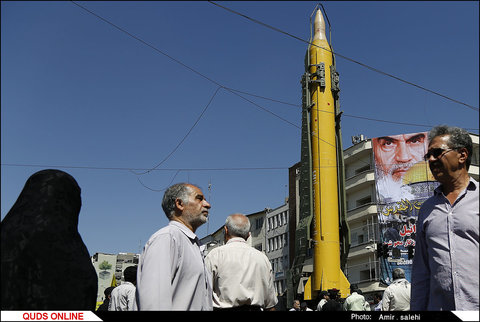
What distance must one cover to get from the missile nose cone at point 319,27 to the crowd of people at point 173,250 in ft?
66.5

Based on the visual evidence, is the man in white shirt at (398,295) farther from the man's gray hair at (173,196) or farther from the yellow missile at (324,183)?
the yellow missile at (324,183)

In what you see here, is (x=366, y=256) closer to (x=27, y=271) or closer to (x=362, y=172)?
(x=362, y=172)

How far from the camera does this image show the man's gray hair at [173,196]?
4.82m

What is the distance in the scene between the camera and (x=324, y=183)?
21.7 meters

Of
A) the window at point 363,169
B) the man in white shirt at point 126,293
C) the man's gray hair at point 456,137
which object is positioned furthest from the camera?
the window at point 363,169

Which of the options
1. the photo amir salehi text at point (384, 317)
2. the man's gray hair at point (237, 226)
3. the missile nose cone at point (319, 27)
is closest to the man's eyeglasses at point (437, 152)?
the photo amir salehi text at point (384, 317)

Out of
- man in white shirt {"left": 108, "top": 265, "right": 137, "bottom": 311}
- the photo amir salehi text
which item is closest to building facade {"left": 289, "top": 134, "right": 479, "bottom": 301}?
man in white shirt {"left": 108, "top": 265, "right": 137, "bottom": 311}

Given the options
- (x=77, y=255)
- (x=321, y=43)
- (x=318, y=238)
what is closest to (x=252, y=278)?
(x=77, y=255)

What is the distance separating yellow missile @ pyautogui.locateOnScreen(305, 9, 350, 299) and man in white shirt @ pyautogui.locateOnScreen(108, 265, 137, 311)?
41.8 feet

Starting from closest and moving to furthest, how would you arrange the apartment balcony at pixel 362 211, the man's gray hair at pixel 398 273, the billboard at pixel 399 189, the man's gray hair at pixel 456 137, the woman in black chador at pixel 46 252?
the woman in black chador at pixel 46 252, the man's gray hair at pixel 456 137, the man's gray hair at pixel 398 273, the billboard at pixel 399 189, the apartment balcony at pixel 362 211

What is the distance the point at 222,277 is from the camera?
18.9 feet

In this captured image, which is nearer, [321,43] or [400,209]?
[321,43]

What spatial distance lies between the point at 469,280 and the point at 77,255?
2.68m

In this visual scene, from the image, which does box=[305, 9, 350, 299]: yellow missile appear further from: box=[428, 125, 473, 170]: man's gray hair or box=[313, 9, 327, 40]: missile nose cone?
box=[428, 125, 473, 170]: man's gray hair
